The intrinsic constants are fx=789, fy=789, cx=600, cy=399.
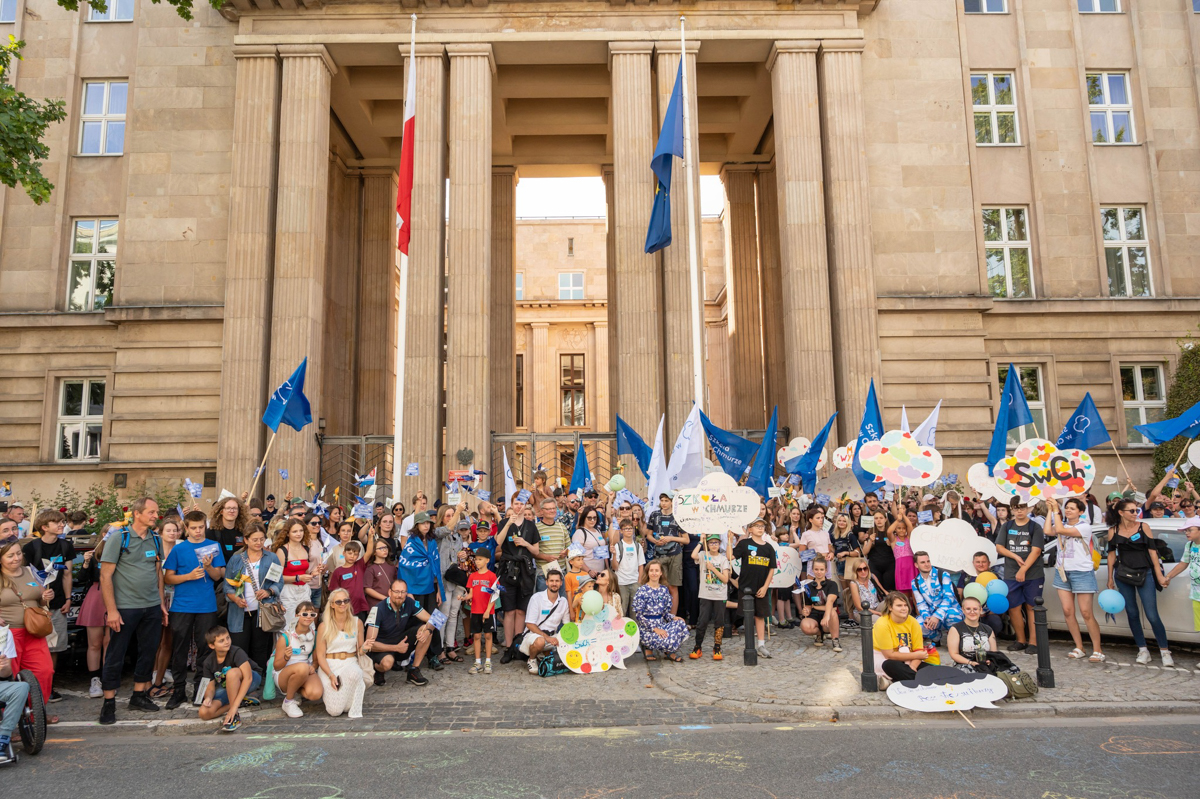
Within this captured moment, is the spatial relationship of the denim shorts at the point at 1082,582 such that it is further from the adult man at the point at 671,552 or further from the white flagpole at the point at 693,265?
the white flagpole at the point at 693,265

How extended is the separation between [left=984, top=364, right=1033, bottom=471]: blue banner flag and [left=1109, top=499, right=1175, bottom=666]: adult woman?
426 centimetres

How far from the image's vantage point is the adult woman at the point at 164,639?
8.91m

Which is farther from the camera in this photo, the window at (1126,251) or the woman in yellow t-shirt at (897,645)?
the window at (1126,251)

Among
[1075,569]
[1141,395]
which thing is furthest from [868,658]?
[1141,395]

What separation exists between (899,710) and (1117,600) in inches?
165

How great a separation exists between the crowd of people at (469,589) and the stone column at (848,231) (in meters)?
8.63

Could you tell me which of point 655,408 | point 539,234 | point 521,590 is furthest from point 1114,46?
point 539,234

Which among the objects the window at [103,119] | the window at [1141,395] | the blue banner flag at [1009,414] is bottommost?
the blue banner flag at [1009,414]

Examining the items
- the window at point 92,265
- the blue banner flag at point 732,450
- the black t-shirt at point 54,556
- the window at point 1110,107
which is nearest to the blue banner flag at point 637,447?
the blue banner flag at point 732,450

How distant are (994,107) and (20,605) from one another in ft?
90.6

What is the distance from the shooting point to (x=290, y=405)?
16891mm

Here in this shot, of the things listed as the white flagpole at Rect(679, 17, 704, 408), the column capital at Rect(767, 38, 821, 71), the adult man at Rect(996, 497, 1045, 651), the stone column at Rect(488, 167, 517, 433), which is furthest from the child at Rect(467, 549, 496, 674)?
the column capital at Rect(767, 38, 821, 71)

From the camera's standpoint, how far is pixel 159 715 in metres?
8.52

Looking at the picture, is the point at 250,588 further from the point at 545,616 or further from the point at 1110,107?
the point at 1110,107
